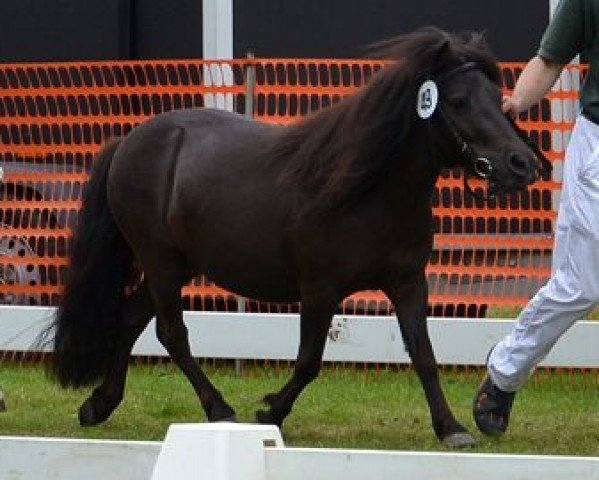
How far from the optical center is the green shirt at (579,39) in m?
7.46

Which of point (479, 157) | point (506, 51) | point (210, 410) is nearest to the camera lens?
point (479, 157)

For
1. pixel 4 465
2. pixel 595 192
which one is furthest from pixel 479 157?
pixel 4 465

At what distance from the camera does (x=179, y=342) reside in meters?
8.59

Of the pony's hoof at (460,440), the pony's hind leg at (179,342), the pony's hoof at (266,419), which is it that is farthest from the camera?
the pony's hind leg at (179,342)

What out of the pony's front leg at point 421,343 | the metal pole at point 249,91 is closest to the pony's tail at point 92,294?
the pony's front leg at point 421,343

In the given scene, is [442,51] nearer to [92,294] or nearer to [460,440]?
[460,440]

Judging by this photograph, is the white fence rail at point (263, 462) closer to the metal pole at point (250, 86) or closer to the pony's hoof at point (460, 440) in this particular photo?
the pony's hoof at point (460, 440)

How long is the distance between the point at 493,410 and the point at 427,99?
4.51ft

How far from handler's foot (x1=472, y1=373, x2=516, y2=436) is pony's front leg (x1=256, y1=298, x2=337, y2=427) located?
2.28ft

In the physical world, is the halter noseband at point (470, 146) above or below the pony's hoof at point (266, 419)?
above

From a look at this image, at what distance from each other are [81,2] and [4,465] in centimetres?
745

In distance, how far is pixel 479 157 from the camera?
7.35 m

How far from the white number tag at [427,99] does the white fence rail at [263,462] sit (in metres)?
2.29

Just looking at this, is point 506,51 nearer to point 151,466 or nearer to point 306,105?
point 306,105
